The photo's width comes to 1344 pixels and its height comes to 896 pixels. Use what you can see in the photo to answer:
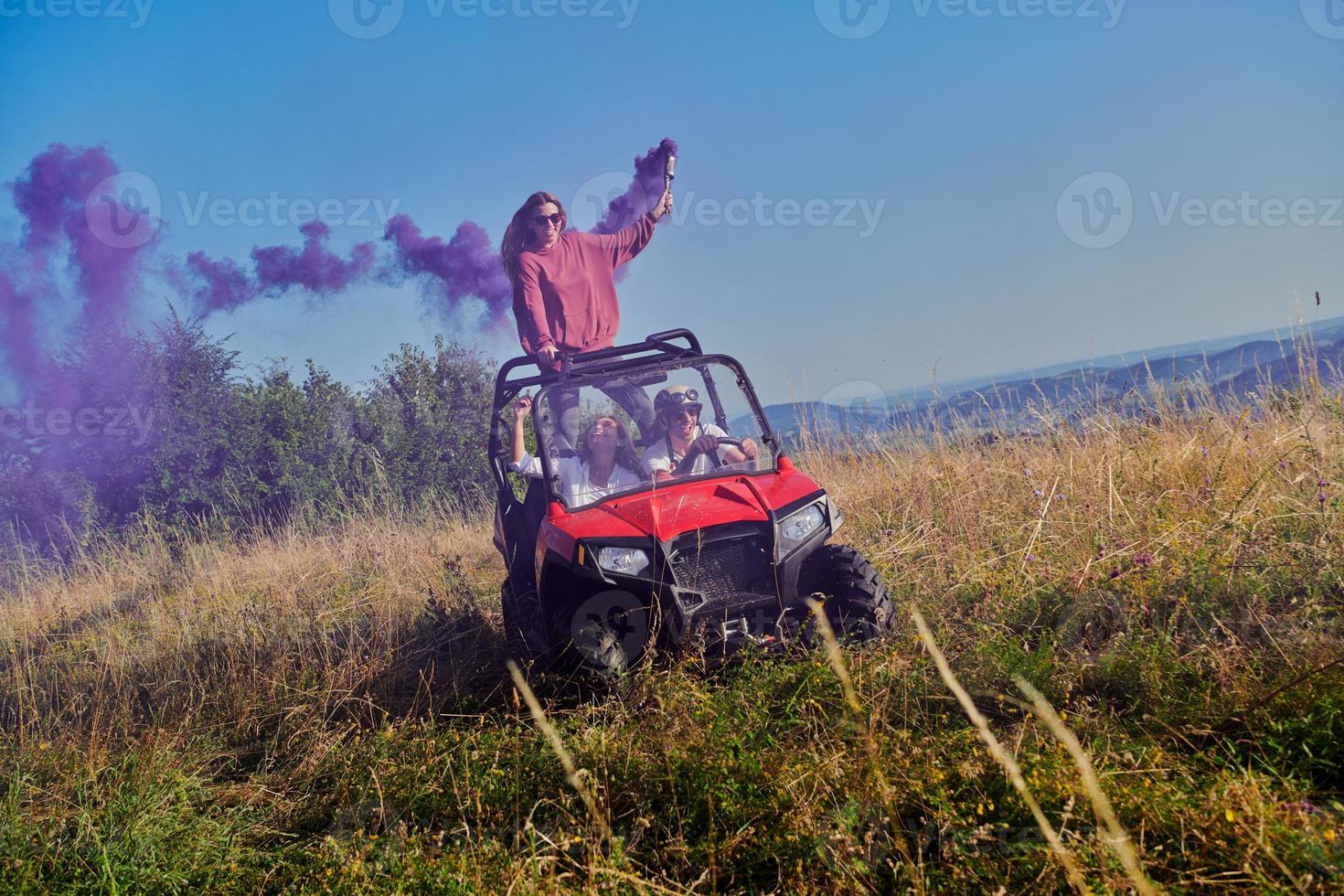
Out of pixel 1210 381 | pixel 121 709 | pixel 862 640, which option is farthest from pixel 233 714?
pixel 1210 381

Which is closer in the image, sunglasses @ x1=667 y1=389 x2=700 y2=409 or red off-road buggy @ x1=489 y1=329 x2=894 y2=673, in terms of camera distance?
red off-road buggy @ x1=489 y1=329 x2=894 y2=673

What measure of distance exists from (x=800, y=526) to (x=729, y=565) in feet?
1.22

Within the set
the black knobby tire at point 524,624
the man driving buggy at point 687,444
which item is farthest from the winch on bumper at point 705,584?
the man driving buggy at point 687,444

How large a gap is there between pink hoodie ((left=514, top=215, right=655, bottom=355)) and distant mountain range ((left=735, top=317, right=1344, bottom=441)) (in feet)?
5.03

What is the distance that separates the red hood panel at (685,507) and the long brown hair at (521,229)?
10.1 feet

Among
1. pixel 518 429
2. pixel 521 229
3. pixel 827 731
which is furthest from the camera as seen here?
pixel 521 229

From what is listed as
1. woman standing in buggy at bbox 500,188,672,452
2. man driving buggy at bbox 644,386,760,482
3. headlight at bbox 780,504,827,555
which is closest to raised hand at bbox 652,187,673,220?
woman standing in buggy at bbox 500,188,672,452

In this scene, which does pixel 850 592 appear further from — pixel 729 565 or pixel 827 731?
pixel 827 731

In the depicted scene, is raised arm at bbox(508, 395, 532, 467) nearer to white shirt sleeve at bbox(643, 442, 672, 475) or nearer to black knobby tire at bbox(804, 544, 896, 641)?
white shirt sleeve at bbox(643, 442, 672, 475)

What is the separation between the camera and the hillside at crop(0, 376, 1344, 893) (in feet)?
7.64

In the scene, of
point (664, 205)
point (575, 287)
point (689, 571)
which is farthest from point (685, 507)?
point (664, 205)

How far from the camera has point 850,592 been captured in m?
3.78

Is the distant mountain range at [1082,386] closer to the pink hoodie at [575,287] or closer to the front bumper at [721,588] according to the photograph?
the pink hoodie at [575,287]

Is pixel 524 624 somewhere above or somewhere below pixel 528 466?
below
